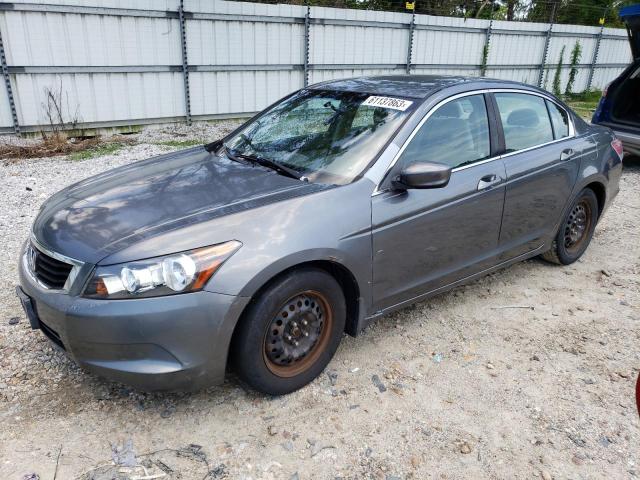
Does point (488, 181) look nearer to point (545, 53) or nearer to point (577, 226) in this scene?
point (577, 226)

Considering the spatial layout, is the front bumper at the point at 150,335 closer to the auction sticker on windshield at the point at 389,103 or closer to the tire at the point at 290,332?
the tire at the point at 290,332


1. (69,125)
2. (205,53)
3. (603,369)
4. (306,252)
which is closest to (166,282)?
(306,252)

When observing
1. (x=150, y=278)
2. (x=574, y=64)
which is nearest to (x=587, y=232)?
(x=150, y=278)

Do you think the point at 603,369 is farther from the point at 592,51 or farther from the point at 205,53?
the point at 592,51

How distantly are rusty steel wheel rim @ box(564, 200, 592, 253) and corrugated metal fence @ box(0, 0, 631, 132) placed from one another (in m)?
8.04

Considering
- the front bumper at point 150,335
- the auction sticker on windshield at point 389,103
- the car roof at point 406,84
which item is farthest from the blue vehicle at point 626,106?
the front bumper at point 150,335

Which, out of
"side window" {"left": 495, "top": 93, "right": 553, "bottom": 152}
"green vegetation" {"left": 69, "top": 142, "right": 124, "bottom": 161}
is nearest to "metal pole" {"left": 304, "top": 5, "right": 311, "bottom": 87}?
"green vegetation" {"left": 69, "top": 142, "right": 124, "bottom": 161}

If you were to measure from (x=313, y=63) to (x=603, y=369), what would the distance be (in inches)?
388

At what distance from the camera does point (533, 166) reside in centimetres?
393

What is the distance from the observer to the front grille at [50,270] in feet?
8.49

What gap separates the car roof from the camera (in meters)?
3.53

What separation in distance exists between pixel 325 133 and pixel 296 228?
102cm

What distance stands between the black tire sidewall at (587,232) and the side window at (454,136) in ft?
4.29

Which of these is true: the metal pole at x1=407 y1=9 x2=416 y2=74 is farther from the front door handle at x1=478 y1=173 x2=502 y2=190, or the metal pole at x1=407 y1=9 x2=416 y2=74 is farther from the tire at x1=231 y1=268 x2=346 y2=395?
the tire at x1=231 y1=268 x2=346 y2=395
